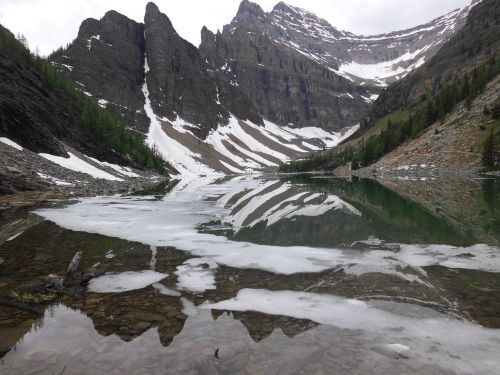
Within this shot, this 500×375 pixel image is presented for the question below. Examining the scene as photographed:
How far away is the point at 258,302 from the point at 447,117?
9243 centimetres

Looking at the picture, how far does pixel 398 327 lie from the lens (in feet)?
22.5

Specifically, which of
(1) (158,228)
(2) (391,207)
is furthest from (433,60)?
(1) (158,228)

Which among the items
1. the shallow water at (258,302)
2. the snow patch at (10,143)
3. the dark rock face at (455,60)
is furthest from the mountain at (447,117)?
the snow patch at (10,143)

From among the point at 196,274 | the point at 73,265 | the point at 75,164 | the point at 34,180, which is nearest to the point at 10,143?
the point at 75,164

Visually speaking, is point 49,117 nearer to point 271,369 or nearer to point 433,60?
point 271,369

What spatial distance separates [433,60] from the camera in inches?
7028

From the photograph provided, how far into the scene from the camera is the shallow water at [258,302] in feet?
18.9

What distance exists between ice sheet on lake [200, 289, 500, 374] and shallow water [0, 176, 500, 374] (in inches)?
0.9

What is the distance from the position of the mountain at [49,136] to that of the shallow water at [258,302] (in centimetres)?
2467

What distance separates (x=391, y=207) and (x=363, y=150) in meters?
94.1

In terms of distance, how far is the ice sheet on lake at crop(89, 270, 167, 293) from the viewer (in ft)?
30.2

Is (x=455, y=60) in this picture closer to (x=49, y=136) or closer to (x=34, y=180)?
(x=49, y=136)

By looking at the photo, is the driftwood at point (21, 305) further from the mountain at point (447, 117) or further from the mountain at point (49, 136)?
the mountain at point (447, 117)

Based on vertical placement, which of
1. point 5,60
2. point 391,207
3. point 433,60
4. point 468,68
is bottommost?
point 391,207
